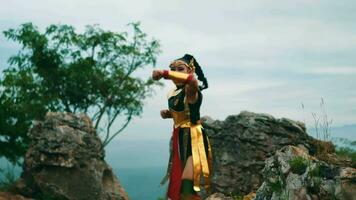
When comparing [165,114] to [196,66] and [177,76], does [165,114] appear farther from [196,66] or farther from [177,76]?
[177,76]

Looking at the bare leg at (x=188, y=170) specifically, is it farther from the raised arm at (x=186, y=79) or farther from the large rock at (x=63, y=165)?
the large rock at (x=63, y=165)

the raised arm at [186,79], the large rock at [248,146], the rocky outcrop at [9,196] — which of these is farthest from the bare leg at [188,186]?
the rocky outcrop at [9,196]

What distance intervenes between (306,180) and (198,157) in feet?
4.48

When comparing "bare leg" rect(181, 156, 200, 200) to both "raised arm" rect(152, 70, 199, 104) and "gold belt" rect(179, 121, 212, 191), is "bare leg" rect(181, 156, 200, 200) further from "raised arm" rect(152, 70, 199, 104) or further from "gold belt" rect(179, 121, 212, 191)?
"raised arm" rect(152, 70, 199, 104)

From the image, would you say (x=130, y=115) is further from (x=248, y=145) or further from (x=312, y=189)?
(x=312, y=189)

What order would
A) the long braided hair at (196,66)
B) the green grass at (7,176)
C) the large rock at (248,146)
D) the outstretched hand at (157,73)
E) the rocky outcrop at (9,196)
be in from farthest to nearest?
the green grass at (7,176)
the rocky outcrop at (9,196)
the large rock at (248,146)
the long braided hair at (196,66)
the outstretched hand at (157,73)

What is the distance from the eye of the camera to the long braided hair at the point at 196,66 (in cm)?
738

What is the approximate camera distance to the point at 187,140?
281 inches

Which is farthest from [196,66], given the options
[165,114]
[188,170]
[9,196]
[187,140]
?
[9,196]

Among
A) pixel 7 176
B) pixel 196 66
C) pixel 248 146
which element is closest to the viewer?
pixel 196 66

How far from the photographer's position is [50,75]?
24391 mm

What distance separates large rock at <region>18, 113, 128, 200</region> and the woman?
900 centimetres

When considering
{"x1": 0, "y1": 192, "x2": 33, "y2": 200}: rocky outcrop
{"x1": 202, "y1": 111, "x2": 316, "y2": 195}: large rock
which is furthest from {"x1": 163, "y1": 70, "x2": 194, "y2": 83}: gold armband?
{"x1": 0, "y1": 192, "x2": 33, "y2": 200}: rocky outcrop

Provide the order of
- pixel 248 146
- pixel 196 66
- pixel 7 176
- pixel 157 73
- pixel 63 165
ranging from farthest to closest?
pixel 7 176 < pixel 63 165 < pixel 248 146 < pixel 196 66 < pixel 157 73
